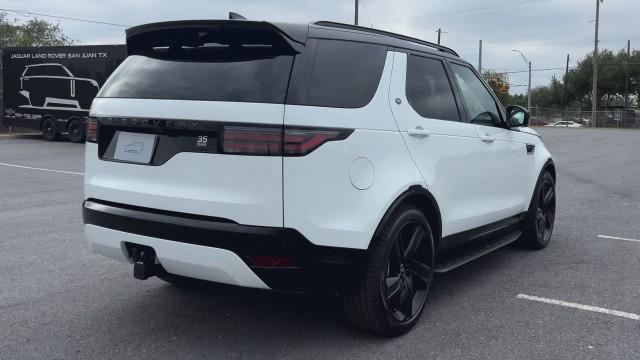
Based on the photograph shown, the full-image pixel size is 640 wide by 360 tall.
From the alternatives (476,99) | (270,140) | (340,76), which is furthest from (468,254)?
(270,140)

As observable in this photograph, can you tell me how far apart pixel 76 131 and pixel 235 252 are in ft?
66.1

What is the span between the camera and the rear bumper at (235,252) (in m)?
3.13

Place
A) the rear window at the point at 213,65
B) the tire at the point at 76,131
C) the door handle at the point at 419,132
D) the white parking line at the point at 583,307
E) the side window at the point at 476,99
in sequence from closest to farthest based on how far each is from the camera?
the rear window at the point at 213,65
the door handle at the point at 419,132
the white parking line at the point at 583,307
the side window at the point at 476,99
the tire at the point at 76,131

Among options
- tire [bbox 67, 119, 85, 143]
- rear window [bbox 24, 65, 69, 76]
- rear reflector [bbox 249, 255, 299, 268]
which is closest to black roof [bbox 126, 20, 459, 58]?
rear reflector [bbox 249, 255, 299, 268]

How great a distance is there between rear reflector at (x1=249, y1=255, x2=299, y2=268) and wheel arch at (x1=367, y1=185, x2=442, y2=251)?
1.64 ft

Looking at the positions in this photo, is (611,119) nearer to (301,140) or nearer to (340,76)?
(340,76)

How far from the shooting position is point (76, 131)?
21.5 meters

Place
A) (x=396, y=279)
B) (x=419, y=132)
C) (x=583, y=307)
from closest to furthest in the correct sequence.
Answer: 1. (x=396, y=279)
2. (x=419, y=132)
3. (x=583, y=307)

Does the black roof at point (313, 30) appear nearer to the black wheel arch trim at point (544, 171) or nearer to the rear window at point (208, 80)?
the rear window at point (208, 80)

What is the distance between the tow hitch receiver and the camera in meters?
3.44

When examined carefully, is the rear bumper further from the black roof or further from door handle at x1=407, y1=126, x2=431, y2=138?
the black roof

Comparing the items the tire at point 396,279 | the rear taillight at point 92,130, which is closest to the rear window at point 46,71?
the rear taillight at point 92,130

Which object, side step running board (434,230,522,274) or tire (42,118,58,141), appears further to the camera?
tire (42,118,58,141)

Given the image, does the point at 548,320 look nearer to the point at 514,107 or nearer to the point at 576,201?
the point at 514,107
